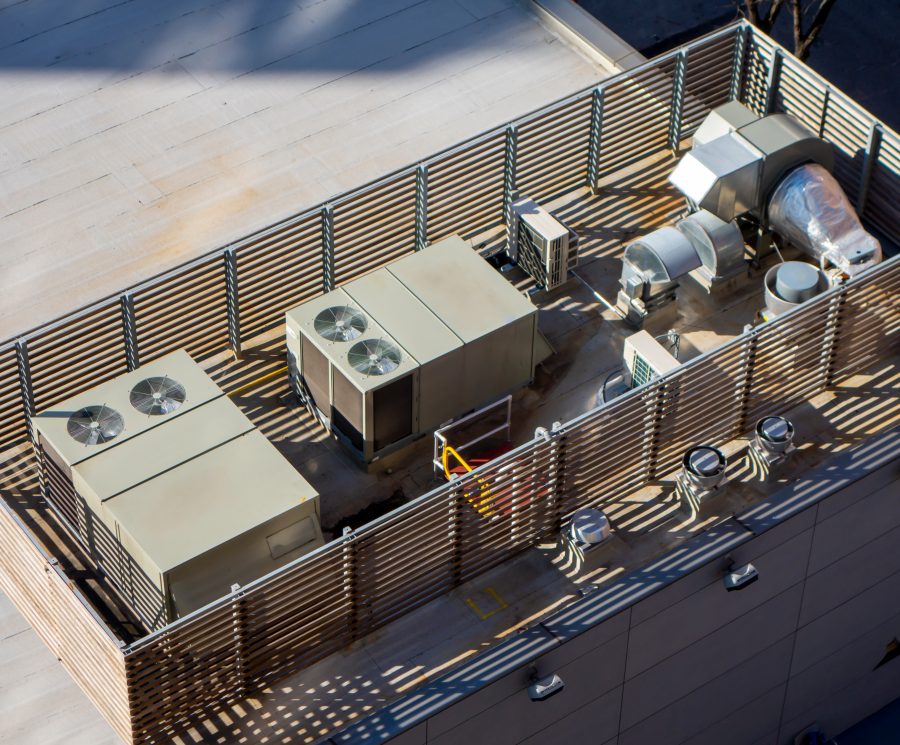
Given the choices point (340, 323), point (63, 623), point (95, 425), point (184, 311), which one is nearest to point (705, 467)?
point (340, 323)

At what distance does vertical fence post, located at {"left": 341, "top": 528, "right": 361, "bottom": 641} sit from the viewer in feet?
70.9

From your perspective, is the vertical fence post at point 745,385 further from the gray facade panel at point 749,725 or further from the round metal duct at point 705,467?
the gray facade panel at point 749,725

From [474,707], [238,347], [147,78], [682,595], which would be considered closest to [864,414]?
[682,595]

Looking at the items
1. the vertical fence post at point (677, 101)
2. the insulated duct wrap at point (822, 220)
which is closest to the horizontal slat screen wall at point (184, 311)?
the vertical fence post at point (677, 101)

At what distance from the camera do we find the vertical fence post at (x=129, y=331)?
24.3m

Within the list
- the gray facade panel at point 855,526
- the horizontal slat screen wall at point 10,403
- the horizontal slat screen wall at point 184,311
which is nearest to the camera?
the horizontal slat screen wall at point 10,403

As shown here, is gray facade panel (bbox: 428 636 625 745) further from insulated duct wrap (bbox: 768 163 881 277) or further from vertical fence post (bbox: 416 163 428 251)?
vertical fence post (bbox: 416 163 428 251)

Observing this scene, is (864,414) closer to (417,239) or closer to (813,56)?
(417,239)

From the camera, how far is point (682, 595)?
78.1 feet

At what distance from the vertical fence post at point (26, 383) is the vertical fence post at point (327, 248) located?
15.0ft

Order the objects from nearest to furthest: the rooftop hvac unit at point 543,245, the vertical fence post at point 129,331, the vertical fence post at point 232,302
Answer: the vertical fence post at point 129,331 < the vertical fence post at point 232,302 < the rooftop hvac unit at point 543,245

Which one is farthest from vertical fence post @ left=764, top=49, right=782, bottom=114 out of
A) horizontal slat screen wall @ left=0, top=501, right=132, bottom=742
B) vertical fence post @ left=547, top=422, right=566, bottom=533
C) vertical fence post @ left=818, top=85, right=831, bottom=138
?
horizontal slat screen wall @ left=0, top=501, right=132, bottom=742

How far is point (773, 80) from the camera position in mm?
28406

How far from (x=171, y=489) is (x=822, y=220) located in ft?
33.9
